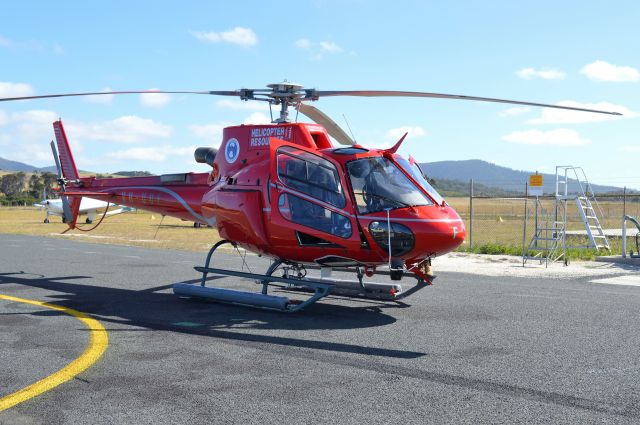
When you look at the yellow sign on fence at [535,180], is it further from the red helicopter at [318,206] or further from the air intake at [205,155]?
the air intake at [205,155]

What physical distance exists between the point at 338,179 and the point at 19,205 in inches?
4095

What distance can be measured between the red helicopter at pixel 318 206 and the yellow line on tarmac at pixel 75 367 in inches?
87.5

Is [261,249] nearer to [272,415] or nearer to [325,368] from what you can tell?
[325,368]

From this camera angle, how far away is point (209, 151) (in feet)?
40.9

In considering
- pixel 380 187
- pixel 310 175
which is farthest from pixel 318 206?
pixel 380 187

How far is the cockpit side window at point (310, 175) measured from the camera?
30.9 ft

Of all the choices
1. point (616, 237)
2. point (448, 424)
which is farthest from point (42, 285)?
point (616, 237)

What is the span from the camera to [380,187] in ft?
30.4

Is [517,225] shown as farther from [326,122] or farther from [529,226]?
[326,122]

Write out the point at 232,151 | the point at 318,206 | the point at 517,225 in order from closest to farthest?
the point at 318,206 < the point at 232,151 < the point at 517,225

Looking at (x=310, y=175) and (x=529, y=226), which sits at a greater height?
(x=310, y=175)

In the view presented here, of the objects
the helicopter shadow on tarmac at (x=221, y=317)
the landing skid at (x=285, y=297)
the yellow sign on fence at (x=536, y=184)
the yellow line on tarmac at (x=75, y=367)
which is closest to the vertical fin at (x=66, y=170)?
the helicopter shadow on tarmac at (x=221, y=317)

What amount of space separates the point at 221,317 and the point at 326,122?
432 centimetres

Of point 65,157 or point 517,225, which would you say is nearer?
point 65,157
